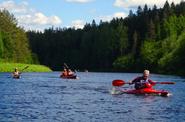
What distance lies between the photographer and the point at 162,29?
630ft

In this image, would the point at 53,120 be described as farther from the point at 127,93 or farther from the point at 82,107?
the point at 127,93

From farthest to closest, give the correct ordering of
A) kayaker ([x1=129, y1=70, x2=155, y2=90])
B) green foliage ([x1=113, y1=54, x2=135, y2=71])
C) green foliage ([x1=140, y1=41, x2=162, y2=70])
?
green foliage ([x1=113, y1=54, x2=135, y2=71])
green foliage ([x1=140, y1=41, x2=162, y2=70])
kayaker ([x1=129, y1=70, x2=155, y2=90])

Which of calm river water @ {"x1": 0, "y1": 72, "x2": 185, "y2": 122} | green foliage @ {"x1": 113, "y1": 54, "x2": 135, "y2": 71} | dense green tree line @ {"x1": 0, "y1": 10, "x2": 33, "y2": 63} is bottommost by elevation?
calm river water @ {"x1": 0, "y1": 72, "x2": 185, "y2": 122}

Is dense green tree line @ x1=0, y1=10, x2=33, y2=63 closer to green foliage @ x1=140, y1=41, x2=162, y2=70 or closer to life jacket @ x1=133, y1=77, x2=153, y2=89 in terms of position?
green foliage @ x1=140, y1=41, x2=162, y2=70

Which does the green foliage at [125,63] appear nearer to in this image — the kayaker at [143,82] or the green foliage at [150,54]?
the green foliage at [150,54]

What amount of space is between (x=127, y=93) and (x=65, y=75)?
41.6 metres

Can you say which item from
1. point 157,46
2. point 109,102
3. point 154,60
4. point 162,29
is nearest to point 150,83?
point 109,102

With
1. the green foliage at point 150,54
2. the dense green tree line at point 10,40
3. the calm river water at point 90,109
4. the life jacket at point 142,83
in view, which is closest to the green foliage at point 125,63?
the green foliage at point 150,54

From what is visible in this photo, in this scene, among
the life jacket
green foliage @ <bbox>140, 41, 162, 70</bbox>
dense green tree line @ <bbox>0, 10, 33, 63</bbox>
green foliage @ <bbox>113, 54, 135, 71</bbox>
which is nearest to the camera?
the life jacket

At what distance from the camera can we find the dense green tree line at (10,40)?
15062 centimetres

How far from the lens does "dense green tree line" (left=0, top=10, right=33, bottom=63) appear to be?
494ft

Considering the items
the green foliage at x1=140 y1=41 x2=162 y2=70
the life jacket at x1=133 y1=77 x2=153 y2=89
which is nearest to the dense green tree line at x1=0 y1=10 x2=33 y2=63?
the green foliage at x1=140 y1=41 x2=162 y2=70

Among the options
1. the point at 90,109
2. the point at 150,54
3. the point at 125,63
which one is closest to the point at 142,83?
the point at 90,109

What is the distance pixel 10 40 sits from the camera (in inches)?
5960
